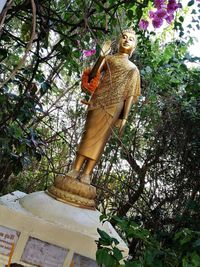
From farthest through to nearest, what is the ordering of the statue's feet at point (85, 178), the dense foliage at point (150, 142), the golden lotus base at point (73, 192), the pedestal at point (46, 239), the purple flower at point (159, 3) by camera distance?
the dense foliage at point (150, 142) < the purple flower at point (159, 3) < the statue's feet at point (85, 178) < the golden lotus base at point (73, 192) < the pedestal at point (46, 239)

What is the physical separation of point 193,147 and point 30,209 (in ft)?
7.89

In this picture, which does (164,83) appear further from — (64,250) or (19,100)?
(64,250)

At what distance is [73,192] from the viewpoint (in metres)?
1.95

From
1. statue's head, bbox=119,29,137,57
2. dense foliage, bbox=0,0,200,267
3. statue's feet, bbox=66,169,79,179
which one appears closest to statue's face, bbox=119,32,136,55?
statue's head, bbox=119,29,137,57

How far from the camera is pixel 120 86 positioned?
2172 mm

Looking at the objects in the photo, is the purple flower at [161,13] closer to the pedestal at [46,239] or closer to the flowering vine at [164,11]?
the flowering vine at [164,11]

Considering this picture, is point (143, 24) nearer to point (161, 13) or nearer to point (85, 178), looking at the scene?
point (161, 13)

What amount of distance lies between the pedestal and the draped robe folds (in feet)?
1.63

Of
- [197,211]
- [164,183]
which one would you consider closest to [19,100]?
[197,211]

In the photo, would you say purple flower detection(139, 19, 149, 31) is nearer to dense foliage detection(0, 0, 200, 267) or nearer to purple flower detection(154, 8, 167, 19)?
dense foliage detection(0, 0, 200, 267)

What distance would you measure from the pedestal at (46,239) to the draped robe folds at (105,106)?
0.50 metres

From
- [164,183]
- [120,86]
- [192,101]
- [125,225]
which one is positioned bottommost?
[125,225]

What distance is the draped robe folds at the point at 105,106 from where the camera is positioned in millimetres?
2143

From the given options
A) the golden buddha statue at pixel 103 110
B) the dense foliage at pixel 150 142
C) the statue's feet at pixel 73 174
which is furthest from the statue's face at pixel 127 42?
the statue's feet at pixel 73 174
